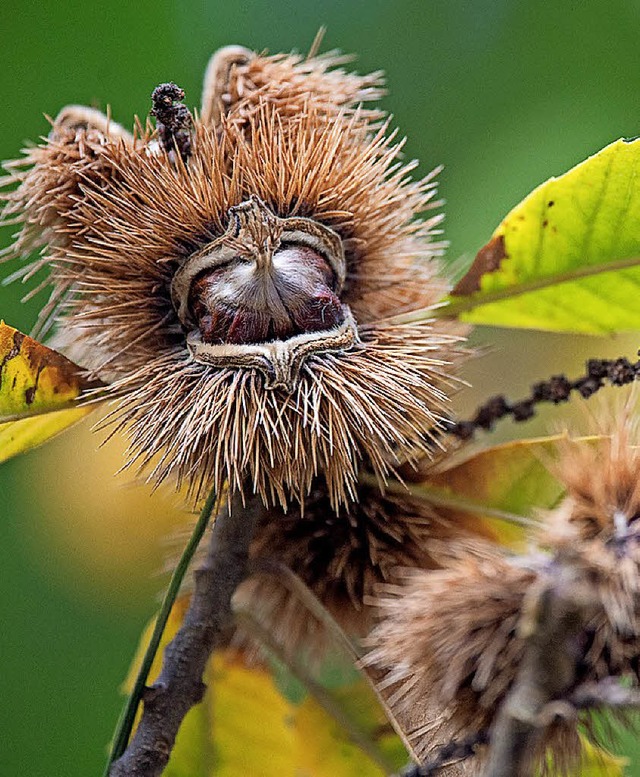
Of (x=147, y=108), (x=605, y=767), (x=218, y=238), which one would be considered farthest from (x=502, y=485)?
(x=147, y=108)

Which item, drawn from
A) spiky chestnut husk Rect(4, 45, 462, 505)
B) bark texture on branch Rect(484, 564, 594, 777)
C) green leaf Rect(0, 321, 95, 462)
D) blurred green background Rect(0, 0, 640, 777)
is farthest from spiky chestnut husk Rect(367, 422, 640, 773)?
blurred green background Rect(0, 0, 640, 777)

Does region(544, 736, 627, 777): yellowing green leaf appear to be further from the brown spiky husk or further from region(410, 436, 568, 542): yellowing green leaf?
the brown spiky husk

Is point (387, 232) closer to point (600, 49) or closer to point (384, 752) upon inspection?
point (384, 752)

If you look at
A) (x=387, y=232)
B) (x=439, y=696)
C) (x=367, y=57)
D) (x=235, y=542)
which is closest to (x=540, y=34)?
(x=367, y=57)

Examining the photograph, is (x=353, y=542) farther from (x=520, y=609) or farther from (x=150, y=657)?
(x=520, y=609)

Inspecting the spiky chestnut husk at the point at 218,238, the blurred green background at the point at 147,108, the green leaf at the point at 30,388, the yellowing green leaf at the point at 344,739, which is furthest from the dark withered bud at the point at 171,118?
the blurred green background at the point at 147,108
